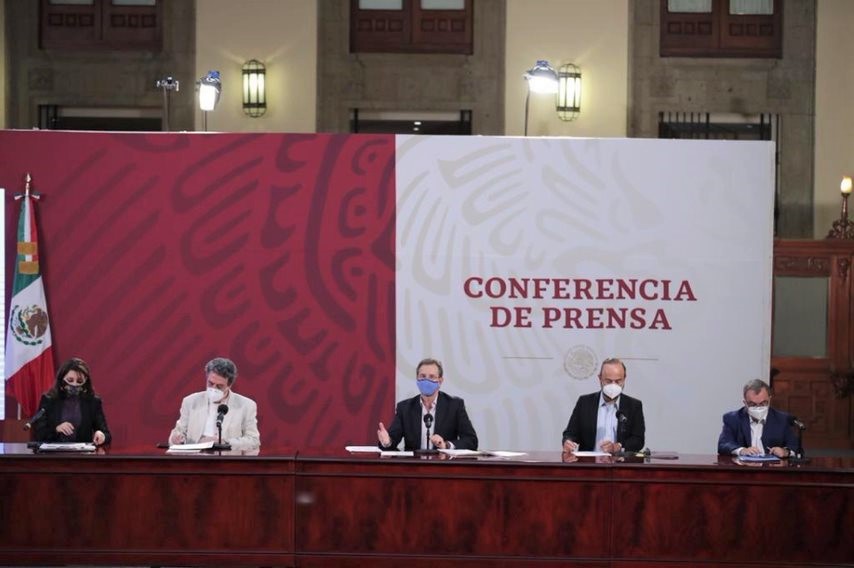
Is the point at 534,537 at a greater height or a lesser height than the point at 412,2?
lesser

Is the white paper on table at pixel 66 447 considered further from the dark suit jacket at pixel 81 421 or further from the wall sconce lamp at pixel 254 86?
the wall sconce lamp at pixel 254 86

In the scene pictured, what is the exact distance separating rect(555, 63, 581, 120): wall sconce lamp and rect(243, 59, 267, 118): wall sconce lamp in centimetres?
334

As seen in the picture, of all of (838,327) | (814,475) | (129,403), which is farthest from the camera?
(838,327)

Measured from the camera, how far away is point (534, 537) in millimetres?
6852

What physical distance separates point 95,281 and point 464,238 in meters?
2.73

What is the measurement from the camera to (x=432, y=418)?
7715mm

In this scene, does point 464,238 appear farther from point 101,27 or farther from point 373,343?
point 101,27

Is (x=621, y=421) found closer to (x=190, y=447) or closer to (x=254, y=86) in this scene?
(x=190, y=447)

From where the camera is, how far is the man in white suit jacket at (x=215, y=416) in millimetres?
7711

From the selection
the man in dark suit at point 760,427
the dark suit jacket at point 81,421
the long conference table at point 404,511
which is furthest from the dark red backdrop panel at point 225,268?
the man in dark suit at point 760,427

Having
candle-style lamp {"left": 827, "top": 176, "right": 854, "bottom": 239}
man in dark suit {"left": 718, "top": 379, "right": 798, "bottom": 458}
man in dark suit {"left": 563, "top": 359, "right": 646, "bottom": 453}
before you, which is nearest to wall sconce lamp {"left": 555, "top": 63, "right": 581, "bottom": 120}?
candle-style lamp {"left": 827, "top": 176, "right": 854, "bottom": 239}

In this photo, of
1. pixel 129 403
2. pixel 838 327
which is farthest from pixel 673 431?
pixel 838 327

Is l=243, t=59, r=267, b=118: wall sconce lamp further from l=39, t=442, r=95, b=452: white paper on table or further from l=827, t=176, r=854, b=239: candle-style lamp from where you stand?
l=39, t=442, r=95, b=452: white paper on table

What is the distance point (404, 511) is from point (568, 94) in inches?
345
